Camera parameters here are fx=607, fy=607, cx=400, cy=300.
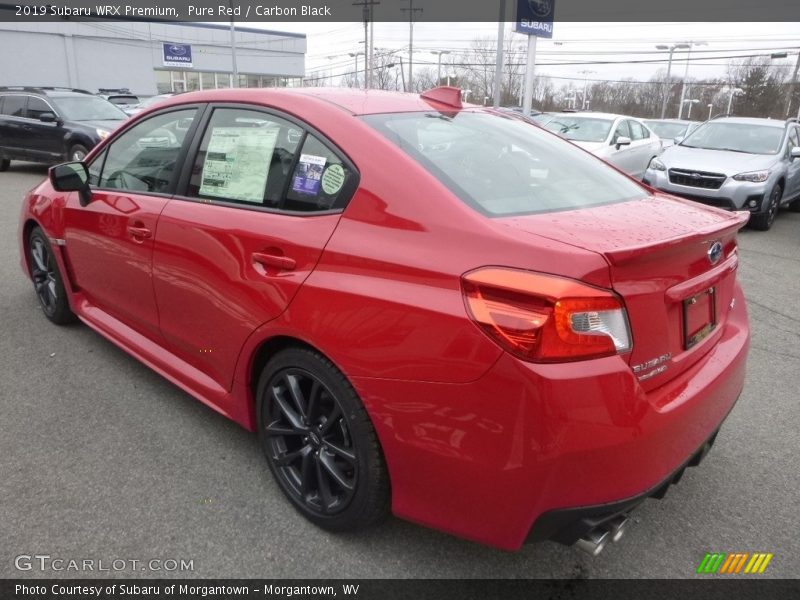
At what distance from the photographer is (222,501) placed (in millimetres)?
2553

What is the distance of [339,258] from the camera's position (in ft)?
6.87

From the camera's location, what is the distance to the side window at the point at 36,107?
42.4 feet

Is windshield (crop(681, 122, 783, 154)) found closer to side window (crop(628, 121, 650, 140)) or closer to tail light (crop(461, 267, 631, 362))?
side window (crop(628, 121, 650, 140))

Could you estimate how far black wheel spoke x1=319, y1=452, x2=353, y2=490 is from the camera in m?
2.23

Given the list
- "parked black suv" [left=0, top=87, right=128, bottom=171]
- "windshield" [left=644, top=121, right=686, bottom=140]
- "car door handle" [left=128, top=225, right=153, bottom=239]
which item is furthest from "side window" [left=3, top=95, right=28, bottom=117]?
"windshield" [left=644, top=121, right=686, bottom=140]

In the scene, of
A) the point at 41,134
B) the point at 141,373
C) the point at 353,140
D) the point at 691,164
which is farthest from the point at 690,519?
the point at 41,134

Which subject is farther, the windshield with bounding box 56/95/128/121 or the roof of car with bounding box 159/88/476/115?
the windshield with bounding box 56/95/128/121

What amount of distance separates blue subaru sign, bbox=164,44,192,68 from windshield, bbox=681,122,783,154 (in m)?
40.9

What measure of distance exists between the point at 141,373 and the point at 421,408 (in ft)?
8.03

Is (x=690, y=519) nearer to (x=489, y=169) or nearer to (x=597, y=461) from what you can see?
(x=597, y=461)

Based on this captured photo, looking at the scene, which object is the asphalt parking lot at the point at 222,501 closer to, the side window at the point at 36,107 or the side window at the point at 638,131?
the side window at the point at 638,131

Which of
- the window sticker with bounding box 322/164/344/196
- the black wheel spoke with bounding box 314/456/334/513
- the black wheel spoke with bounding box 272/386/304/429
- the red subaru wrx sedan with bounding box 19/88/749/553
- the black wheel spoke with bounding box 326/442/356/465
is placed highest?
the window sticker with bounding box 322/164/344/196

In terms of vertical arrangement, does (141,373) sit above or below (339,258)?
below

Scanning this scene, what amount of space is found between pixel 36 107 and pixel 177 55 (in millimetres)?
33826
